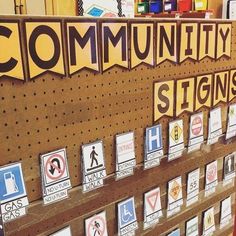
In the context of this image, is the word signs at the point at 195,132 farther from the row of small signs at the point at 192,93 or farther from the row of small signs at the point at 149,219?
the row of small signs at the point at 149,219

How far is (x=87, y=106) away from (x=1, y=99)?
0.26m

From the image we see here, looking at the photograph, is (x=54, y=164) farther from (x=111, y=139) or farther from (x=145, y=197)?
(x=145, y=197)

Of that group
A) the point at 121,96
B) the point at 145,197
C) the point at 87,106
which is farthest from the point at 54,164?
the point at 145,197

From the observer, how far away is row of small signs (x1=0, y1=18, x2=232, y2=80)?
2.74ft

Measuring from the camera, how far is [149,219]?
129 centimetres

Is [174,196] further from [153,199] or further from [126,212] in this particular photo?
[126,212]

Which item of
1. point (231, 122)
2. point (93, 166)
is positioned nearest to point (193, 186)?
point (231, 122)

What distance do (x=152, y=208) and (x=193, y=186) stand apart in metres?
0.24

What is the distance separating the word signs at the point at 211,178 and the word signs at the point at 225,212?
127 millimetres

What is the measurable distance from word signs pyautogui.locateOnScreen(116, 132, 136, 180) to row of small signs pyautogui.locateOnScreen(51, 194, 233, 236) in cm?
12

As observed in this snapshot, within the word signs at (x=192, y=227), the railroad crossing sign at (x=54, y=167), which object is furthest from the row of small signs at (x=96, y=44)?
the word signs at (x=192, y=227)

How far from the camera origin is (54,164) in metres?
0.96

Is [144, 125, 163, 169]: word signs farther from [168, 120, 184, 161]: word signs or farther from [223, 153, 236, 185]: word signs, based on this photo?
[223, 153, 236, 185]: word signs

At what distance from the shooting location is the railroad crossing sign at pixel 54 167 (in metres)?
0.94
